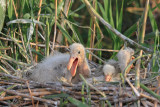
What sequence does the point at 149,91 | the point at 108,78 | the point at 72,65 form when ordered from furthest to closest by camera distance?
1. the point at 72,65
2. the point at 108,78
3. the point at 149,91

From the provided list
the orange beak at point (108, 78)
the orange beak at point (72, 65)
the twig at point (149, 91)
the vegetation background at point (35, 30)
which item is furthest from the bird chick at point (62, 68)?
the twig at point (149, 91)

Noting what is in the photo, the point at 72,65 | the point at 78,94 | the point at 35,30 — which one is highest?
the point at 35,30

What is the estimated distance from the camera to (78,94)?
102 inches

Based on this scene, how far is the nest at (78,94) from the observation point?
2.48 metres

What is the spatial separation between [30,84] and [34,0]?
3.61 ft

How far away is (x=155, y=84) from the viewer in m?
2.67

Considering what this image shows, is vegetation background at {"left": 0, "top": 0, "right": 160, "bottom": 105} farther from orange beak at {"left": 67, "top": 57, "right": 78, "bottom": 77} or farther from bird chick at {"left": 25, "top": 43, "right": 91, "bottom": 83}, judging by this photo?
orange beak at {"left": 67, "top": 57, "right": 78, "bottom": 77}

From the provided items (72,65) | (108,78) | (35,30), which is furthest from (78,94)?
(35,30)

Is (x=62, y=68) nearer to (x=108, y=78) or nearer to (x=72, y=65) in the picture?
(x=72, y=65)

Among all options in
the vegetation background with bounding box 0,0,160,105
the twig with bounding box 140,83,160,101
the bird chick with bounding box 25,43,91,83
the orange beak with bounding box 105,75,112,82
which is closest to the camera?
the twig with bounding box 140,83,160,101

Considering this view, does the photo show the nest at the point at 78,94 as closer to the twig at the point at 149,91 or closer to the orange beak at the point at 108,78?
the twig at the point at 149,91

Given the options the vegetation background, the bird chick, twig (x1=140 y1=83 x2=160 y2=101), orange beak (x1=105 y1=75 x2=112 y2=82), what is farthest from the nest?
the vegetation background

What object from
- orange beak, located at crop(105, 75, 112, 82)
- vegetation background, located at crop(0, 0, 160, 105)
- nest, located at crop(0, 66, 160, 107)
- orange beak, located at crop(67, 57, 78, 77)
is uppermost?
vegetation background, located at crop(0, 0, 160, 105)

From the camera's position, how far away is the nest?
248cm
